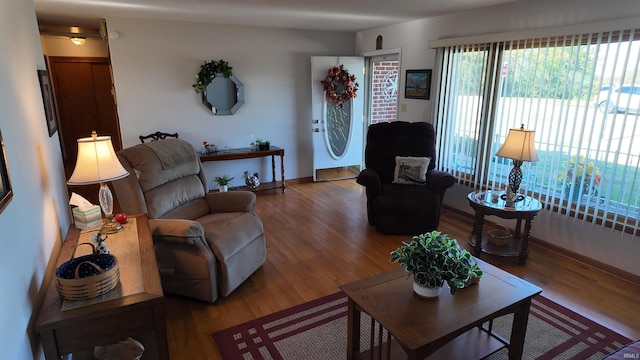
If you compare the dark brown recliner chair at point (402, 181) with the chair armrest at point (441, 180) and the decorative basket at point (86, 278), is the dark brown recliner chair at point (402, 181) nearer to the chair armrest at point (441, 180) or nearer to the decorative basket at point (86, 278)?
the chair armrest at point (441, 180)

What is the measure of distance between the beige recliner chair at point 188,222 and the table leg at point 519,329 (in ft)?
5.84

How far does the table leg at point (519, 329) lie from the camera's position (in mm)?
1922

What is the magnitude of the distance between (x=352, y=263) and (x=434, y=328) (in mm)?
1570

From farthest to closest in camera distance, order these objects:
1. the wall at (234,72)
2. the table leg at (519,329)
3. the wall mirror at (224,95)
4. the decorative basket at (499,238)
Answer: the wall mirror at (224,95), the wall at (234,72), the decorative basket at (499,238), the table leg at (519,329)

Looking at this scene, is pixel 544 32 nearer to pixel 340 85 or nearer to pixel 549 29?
pixel 549 29

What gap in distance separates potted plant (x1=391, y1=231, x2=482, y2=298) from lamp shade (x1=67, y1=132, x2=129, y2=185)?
5.47 feet

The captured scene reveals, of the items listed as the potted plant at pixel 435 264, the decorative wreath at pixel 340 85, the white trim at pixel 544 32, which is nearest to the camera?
the potted plant at pixel 435 264

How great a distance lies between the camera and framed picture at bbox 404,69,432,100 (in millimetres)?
4473

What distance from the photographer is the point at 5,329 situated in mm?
1160

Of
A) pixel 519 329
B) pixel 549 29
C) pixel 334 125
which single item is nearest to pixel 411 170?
pixel 549 29

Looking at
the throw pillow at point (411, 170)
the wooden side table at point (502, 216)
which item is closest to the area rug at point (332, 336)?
the wooden side table at point (502, 216)

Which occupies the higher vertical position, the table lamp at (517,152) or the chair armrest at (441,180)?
the table lamp at (517,152)

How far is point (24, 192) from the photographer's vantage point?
64.2 inches

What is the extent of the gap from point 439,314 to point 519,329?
550 mm
